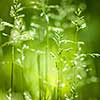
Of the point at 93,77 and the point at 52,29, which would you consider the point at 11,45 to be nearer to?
the point at 52,29

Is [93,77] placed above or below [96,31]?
below

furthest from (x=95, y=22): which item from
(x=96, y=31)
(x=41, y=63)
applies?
(x=41, y=63)

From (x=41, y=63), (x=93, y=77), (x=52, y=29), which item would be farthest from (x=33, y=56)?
(x=93, y=77)

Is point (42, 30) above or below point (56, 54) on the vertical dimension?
above

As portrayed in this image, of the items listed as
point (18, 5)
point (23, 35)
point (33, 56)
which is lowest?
point (33, 56)

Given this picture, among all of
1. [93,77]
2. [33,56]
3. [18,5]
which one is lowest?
[93,77]

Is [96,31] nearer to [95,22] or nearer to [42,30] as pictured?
[95,22]
